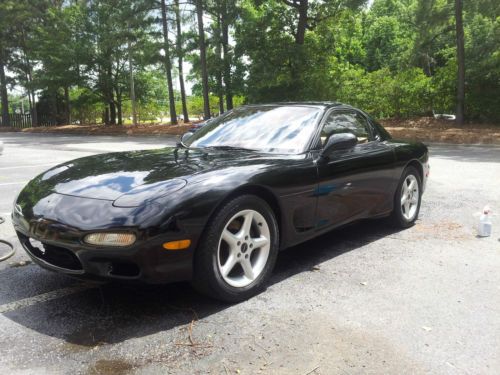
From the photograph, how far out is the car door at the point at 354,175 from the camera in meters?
3.86

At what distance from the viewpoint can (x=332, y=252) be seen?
14.1 feet

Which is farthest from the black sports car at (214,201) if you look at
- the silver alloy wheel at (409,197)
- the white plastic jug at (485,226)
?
the white plastic jug at (485,226)

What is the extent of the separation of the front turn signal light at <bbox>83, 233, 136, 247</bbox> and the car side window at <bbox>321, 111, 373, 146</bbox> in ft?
6.36

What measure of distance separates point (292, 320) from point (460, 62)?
62.2 ft

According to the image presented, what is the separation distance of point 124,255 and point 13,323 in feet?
Result: 2.75

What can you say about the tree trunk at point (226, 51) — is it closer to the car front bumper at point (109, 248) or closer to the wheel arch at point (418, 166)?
the wheel arch at point (418, 166)

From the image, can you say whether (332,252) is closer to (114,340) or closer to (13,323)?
(114,340)

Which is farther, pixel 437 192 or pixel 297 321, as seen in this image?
pixel 437 192

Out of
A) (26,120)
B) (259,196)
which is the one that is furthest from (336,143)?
(26,120)

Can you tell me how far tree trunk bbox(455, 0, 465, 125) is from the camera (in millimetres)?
18750

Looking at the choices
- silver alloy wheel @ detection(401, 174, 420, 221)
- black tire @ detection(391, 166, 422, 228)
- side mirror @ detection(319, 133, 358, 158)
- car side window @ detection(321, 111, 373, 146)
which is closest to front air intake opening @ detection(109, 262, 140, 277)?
side mirror @ detection(319, 133, 358, 158)

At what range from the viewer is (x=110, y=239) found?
8.86 feet

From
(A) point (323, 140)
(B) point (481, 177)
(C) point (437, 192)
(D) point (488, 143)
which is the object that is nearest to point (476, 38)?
(D) point (488, 143)

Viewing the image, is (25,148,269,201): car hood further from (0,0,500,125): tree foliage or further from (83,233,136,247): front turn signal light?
(0,0,500,125): tree foliage
